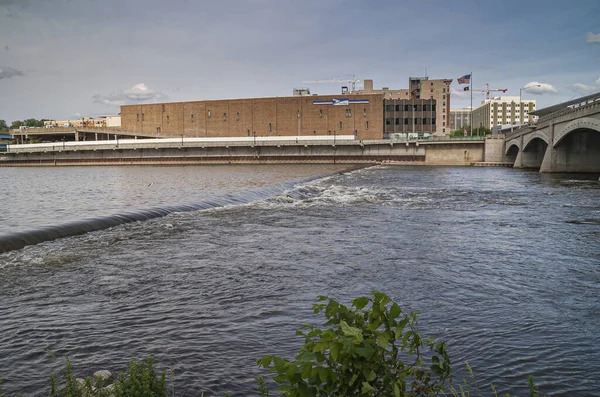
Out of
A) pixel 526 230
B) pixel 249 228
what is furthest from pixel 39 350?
pixel 526 230

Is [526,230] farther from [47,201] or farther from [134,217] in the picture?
[47,201]

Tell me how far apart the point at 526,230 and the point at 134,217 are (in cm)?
1476

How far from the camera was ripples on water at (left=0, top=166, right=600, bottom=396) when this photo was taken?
6.82m

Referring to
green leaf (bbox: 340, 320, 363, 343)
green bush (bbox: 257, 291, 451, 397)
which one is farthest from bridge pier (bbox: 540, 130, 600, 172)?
green leaf (bbox: 340, 320, 363, 343)

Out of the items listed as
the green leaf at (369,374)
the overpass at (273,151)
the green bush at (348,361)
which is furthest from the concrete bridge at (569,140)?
the green leaf at (369,374)

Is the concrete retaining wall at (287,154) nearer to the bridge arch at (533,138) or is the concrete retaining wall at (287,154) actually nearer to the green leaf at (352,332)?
the bridge arch at (533,138)

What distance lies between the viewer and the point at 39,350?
7.25m

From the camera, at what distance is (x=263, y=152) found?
95.8 m

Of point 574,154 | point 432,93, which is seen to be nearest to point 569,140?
point 574,154

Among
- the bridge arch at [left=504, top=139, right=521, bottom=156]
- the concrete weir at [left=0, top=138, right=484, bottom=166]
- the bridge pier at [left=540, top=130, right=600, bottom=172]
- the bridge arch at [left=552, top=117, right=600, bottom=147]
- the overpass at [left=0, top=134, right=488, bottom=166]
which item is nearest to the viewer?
the bridge arch at [left=552, top=117, right=600, bottom=147]

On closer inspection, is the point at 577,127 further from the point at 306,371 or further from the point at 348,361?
the point at 306,371

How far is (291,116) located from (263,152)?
1766cm

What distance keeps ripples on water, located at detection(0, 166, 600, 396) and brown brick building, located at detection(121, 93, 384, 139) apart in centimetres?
9133

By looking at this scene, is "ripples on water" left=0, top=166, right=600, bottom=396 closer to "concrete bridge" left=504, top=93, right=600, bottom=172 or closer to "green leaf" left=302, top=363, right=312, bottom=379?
"green leaf" left=302, top=363, right=312, bottom=379
